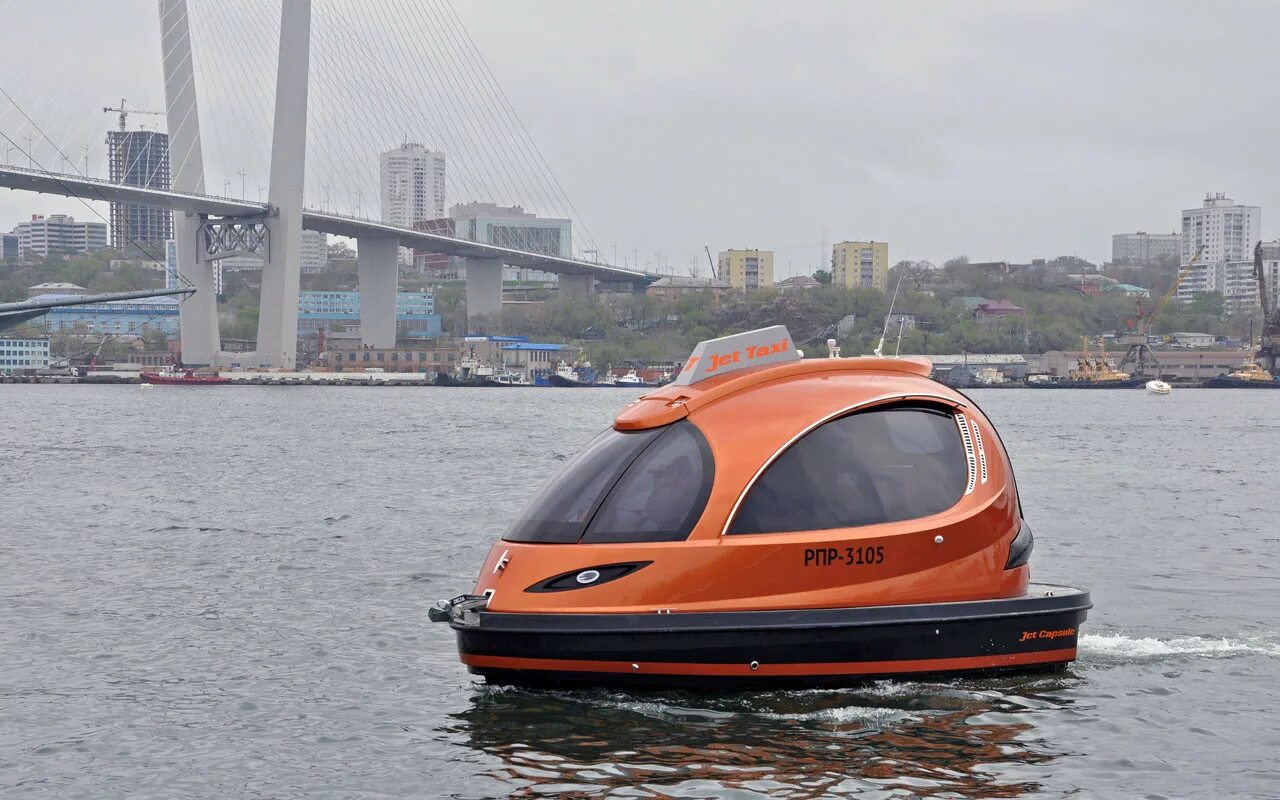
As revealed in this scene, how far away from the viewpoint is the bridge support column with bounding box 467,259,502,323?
401ft

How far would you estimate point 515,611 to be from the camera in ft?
28.1

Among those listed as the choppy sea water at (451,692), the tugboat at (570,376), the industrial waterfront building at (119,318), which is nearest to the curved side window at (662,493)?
the choppy sea water at (451,692)

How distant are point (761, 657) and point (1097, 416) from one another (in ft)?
215

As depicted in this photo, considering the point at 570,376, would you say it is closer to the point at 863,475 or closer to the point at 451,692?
the point at 451,692

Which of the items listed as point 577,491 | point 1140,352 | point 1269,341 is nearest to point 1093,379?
point 1140,352

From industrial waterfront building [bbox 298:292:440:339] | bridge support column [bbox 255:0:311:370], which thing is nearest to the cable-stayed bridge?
bridge support column [bbox 255:0:311:370]

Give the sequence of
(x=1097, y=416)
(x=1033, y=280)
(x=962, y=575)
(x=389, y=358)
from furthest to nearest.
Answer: (x=1033, y=280) → (x=389, y=358) → (x=1097, y=416) → (x=962, y=575)

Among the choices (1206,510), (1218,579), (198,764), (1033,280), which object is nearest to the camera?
(198,764)

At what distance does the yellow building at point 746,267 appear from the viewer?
188250 mm

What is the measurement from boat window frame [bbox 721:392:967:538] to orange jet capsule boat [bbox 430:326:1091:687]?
0.5 inches

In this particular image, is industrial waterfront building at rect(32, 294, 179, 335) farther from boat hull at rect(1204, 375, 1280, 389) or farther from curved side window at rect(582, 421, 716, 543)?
curved side window at rect(582, 421, 716, 543)

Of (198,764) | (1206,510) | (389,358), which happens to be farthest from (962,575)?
(389,358)

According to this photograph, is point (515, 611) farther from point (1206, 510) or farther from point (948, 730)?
point (1206, 510)

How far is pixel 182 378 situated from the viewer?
110125mm
